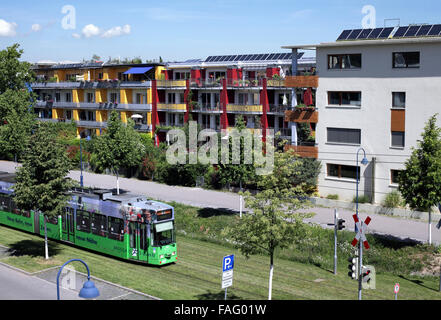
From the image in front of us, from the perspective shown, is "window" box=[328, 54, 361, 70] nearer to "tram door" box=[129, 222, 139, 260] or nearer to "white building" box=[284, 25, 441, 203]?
"white building" box=[284, 25, 441, 203]

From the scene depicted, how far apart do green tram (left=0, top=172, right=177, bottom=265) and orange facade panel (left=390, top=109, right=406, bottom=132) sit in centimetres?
1872

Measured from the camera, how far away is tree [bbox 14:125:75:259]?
27.4 metres

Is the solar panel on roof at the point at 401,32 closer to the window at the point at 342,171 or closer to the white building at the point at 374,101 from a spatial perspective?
the white building at the point at 374,101

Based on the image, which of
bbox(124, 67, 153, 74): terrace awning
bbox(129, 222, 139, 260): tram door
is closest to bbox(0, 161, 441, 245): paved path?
bbox(129, 222, 139, 260): tram door

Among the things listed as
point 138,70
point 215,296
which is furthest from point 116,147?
point 215,296

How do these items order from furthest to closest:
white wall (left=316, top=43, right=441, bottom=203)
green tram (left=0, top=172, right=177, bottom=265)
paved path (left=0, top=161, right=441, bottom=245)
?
white wall (left=316, top=43, right=441, bottom=203) → paved path (left=0, top=161, right=441, bottom=245) → green tram (left=0, top=172, right=177, bottom=265)

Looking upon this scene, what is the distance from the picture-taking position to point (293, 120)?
43.1 m

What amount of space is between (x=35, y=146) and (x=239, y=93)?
3111 cm

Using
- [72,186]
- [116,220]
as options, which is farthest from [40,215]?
[116,220]

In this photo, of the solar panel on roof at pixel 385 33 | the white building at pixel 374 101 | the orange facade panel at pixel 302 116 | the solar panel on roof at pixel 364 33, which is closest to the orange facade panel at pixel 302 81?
the white building at pixel 374 101

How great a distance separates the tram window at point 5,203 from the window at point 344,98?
23301 millimetres

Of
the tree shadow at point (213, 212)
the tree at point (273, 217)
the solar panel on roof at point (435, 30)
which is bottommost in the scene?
the tree shadow at point (213, 212)

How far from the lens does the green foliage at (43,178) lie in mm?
27391

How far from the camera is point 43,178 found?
27766 mm
